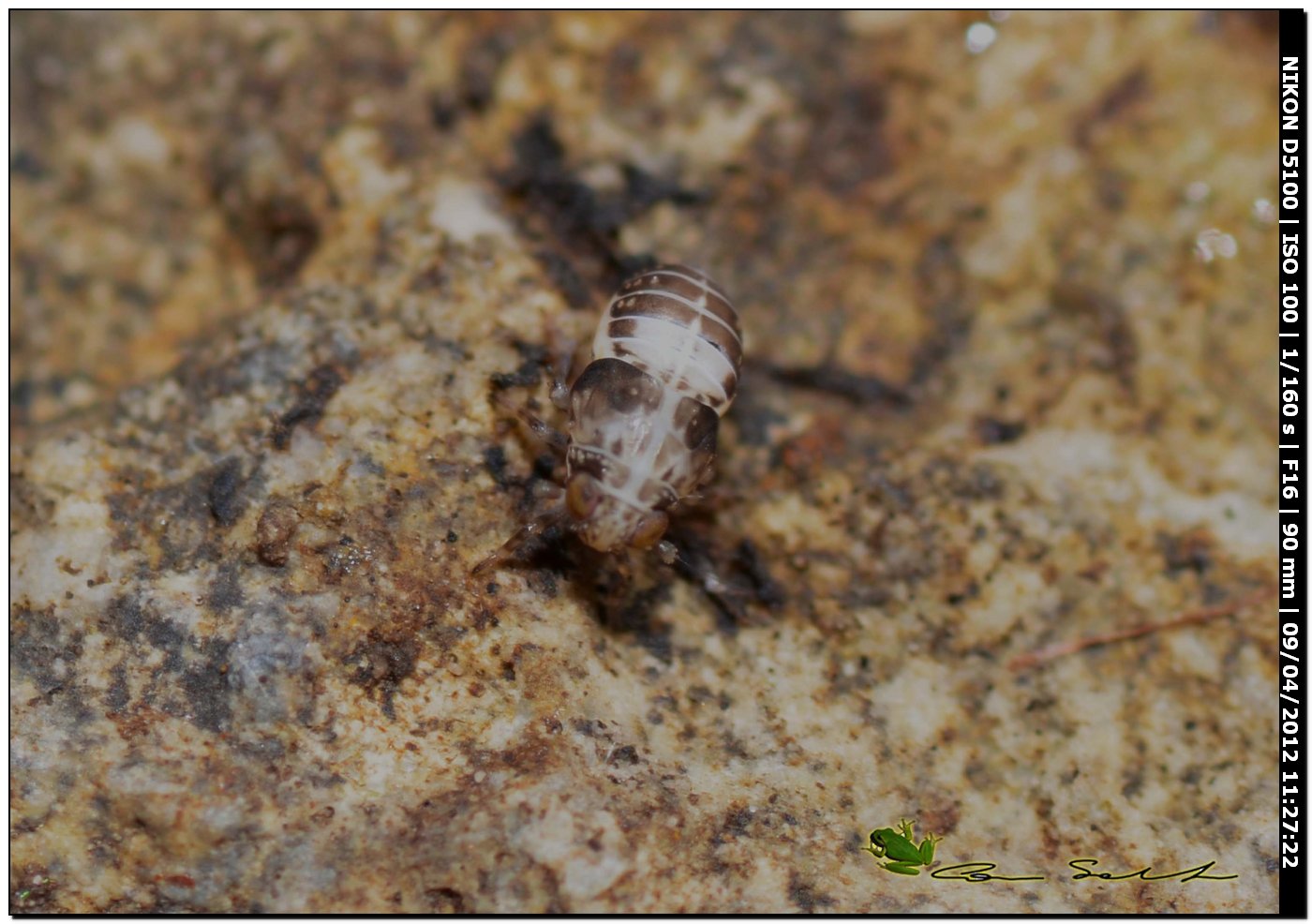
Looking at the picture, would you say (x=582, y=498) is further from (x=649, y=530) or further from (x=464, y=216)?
(x=464, y=216)

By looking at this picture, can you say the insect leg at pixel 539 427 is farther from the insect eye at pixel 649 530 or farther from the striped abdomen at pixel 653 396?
the insect eye at pixel 649 530

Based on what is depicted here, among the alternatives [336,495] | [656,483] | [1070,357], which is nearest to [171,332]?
[336,495]

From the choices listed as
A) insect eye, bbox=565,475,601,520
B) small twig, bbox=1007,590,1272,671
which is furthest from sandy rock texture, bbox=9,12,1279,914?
insect eye, bbox=565,475,601,520

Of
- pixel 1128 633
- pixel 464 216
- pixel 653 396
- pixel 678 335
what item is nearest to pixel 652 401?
pixel 653 396

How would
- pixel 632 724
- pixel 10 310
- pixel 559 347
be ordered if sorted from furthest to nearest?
pixel 10 310, pixel 559 347, pixel 632 724

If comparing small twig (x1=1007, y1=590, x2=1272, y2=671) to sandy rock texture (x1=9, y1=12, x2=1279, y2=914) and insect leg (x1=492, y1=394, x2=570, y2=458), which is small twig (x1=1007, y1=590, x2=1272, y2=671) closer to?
sandy rock texture (x1=9, y1=12, x2=1279, y2=914)

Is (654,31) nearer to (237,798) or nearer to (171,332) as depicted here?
(171,332)

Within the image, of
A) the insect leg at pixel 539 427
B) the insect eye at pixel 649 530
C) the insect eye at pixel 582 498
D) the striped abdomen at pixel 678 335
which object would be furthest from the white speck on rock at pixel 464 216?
the insect eye at pixel 649 530

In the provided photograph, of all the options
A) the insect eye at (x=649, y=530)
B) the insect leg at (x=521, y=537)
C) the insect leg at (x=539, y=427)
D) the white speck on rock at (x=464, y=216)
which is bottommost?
the insect leg at (x=521, y=537)
